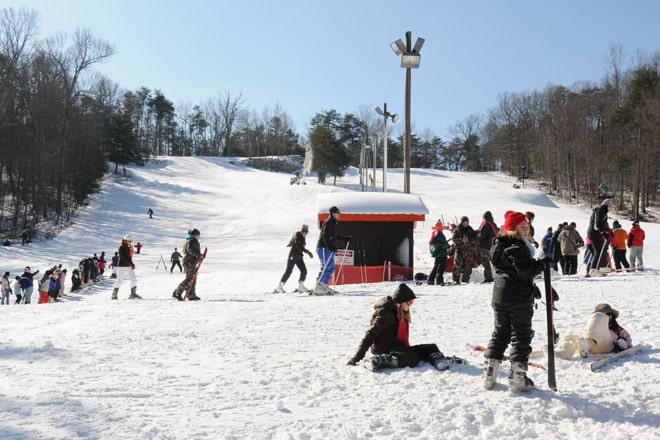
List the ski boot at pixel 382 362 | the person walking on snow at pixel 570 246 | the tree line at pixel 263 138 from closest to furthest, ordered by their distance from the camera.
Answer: the ski boot at pixel 382 362, the person walking on snow at pixel 570 246, the tree line at pixel 263 138

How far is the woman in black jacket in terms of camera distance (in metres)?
4.57

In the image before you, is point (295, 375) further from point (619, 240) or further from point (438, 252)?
point (619, 240)

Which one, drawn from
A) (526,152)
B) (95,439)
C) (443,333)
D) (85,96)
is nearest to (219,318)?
(443,333)

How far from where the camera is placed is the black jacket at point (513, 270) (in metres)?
4.54

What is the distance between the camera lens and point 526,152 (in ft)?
253

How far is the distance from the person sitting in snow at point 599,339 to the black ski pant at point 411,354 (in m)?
1.37

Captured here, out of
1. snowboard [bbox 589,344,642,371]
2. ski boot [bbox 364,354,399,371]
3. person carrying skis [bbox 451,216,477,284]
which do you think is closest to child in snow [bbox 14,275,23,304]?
person carrying skis [bbox 451,216,477,284]

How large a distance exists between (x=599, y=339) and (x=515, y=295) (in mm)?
1696

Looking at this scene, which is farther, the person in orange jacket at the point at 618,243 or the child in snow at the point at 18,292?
the child in snow at the point at 18,292

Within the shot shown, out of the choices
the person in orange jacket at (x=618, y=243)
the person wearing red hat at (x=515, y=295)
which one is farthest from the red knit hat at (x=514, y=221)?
the person in orange jacket at (x=618, y=243)

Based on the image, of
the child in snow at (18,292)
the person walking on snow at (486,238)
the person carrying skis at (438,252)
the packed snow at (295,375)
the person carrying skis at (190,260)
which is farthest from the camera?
the child in snow at (18,292)

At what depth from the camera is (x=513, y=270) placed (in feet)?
15.1

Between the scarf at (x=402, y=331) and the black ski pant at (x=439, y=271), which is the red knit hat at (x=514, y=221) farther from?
the black ski pant at (x=439, y=271)

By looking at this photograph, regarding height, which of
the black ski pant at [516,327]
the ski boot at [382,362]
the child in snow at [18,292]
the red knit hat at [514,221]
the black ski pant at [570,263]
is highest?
the red knit hat at [514,221]
